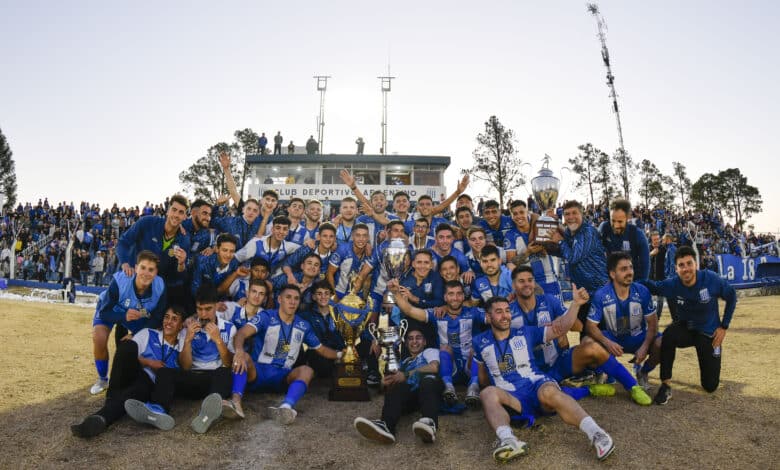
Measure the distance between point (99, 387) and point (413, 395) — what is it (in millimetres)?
3370

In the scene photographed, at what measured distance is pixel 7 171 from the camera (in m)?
49.9

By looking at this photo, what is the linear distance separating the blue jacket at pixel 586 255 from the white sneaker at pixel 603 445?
2.28 meters

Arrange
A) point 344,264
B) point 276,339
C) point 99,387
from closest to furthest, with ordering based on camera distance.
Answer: point 276,339 → point 99,387 → point 344,264

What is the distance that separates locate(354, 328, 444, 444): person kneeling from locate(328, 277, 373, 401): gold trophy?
0.41 metres

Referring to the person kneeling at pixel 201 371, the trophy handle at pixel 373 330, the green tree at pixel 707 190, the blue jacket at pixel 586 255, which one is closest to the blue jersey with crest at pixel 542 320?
the blue jacket at pixel 586 255

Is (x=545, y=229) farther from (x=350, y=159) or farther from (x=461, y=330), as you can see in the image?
(x=350, y=159)

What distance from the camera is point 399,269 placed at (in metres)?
5.14

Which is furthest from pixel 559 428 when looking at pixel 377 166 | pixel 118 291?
pixel 377 166

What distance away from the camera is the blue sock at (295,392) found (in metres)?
4.16

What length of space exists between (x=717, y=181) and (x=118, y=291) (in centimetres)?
6262

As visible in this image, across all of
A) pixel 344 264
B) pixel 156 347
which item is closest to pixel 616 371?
pixel 344 264

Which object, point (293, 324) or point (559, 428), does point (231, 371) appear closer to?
point (293, 324)

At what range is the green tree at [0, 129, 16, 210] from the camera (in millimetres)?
49406

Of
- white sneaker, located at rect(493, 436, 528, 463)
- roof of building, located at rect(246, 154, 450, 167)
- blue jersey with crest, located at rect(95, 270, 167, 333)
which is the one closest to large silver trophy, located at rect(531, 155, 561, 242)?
white sneaker, located at rect(493, 436, 528, 463)
